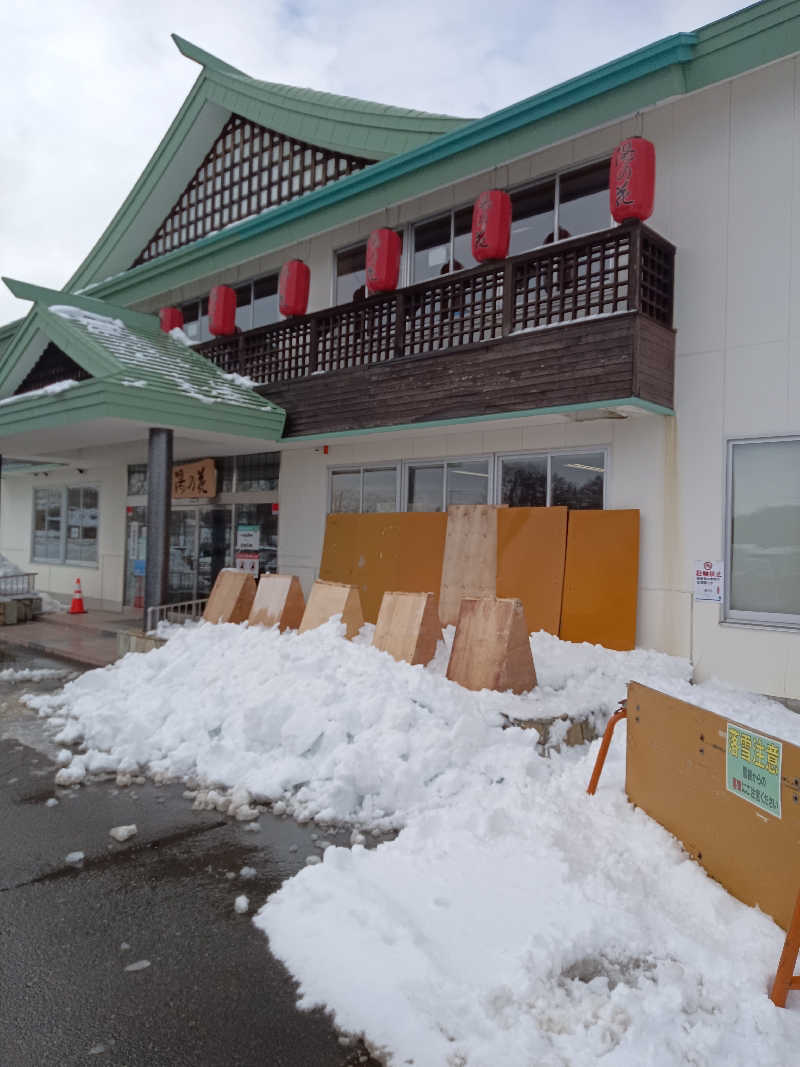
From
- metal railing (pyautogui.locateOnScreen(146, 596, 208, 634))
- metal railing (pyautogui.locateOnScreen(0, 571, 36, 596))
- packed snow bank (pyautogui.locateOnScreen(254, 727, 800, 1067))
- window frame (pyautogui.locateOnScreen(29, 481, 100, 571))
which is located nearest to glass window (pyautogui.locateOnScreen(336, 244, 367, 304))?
metal railing (pyautogui.locateOnScreen(146, 596, 208, 634))

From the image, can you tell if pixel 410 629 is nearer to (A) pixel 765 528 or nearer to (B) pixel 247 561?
(A) pixel 765 528

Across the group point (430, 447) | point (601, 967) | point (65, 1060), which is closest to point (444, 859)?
point (601, 967)

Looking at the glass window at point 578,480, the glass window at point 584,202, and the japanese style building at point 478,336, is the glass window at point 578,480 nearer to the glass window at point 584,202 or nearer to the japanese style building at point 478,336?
the japanese style building at point 478,336

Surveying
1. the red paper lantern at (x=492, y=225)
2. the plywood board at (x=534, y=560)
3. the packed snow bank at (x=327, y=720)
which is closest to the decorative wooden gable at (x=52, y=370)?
the packed snow bank at (x=327, y=720)

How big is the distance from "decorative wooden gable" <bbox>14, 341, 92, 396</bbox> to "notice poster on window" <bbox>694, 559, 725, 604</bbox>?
1078 centimetres

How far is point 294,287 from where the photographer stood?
1227 centimetres

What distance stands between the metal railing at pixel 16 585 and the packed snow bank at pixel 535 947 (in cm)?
1350

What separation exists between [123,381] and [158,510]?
2.14 meters

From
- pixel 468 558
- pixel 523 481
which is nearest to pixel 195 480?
pixel 468 558

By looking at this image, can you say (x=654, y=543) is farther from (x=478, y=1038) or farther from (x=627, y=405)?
(x=478, y=1038)

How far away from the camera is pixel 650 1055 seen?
8.64ft

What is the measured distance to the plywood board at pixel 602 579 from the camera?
8.62 m

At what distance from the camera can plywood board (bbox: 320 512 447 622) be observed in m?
10.5

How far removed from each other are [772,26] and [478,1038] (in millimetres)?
9355
